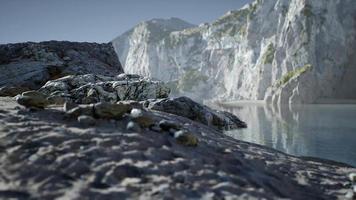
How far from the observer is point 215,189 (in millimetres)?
8430

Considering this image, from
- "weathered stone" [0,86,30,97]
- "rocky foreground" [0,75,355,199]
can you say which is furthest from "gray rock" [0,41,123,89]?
"rocky foreground" [0,75,355,199]

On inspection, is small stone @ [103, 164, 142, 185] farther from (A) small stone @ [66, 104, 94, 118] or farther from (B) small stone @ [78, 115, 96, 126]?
(A) small stone @ [66, 104, 94, 118]

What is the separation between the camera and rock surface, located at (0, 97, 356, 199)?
785 cm

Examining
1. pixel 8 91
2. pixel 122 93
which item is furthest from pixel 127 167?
pixel 122 93

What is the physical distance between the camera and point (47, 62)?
101 feet

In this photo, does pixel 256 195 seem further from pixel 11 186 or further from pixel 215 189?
pixel 11 186

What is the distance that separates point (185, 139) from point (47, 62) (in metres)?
23.8

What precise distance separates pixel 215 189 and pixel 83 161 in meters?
3.48

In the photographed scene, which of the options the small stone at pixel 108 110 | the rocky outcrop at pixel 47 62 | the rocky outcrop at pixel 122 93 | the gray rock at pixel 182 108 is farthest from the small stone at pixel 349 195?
the rocky outcrop at pixel 47 62

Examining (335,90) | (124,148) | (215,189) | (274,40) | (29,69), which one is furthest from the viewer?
(274,40)

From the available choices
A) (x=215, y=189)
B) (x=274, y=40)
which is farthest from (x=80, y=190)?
(x=274, y=40)

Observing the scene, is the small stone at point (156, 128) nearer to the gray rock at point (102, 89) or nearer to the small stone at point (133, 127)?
the small stone at point (133, 127)

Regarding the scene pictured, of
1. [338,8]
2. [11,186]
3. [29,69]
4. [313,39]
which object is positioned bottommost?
[11,186]

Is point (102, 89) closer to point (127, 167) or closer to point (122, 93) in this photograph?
point (122, 93)
